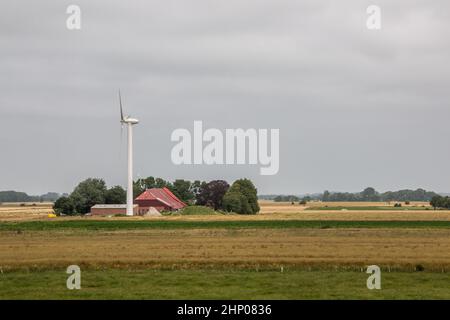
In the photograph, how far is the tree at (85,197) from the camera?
15212 centimetres

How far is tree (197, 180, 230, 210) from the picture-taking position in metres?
176

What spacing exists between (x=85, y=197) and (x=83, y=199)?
43.1 inches

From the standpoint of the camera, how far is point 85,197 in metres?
153

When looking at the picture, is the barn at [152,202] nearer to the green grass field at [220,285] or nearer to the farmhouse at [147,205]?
the farmhouse at [147,205]

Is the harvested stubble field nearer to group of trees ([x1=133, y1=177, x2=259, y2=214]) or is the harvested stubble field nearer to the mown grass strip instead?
the mown grass strip

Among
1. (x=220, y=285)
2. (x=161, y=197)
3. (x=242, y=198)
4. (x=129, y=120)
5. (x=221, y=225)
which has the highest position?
(x=129, y=120)

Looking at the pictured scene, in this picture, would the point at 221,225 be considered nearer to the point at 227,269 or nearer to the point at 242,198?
the point at 227,269

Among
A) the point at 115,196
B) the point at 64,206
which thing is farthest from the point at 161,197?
the point at 64,206

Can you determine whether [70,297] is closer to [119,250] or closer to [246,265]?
[246,265]

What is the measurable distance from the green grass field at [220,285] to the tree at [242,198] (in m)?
121

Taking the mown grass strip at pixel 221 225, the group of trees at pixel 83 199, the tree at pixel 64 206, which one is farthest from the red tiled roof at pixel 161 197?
the mown grass strip at pixel 221 225

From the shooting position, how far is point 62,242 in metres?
56.8

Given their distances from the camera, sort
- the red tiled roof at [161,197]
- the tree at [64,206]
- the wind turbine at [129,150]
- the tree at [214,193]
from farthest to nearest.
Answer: the tree at [214,193] < the red tiled roof at [161,197] < the tree at [64,206] < the wind turbine at [129,150]

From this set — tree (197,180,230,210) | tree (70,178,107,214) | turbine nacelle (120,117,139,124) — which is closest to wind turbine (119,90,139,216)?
turbine nacelle (120,117,139,124)
